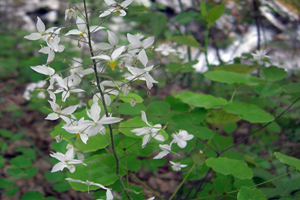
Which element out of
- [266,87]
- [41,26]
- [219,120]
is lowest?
[219,120]

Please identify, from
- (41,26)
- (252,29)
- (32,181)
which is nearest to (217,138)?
(41,26)

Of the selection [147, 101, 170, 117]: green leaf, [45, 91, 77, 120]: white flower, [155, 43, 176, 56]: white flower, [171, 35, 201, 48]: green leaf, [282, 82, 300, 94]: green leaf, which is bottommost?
[147, 101, 170, 117]: green leaf

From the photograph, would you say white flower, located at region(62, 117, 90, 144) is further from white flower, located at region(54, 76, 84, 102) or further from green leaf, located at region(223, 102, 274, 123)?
green leaf, located at region(223, 102, 274, 123)

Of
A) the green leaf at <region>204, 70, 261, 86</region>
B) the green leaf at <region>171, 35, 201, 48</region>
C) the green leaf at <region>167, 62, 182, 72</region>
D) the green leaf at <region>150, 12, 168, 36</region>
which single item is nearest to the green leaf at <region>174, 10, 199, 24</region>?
the green leaf at <region>150, 12, 168, 36</region>

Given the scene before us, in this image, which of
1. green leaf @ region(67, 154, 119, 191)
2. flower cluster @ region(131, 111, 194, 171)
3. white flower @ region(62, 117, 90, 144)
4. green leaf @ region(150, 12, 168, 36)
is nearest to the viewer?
white flower @ region(62, 117, 90, 144)

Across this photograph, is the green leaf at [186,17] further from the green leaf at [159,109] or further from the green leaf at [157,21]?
the green leaf at [159,109]

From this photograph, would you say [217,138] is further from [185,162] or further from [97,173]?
[97,173]

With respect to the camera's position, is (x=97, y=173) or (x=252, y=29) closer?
(x=97, y=173)
